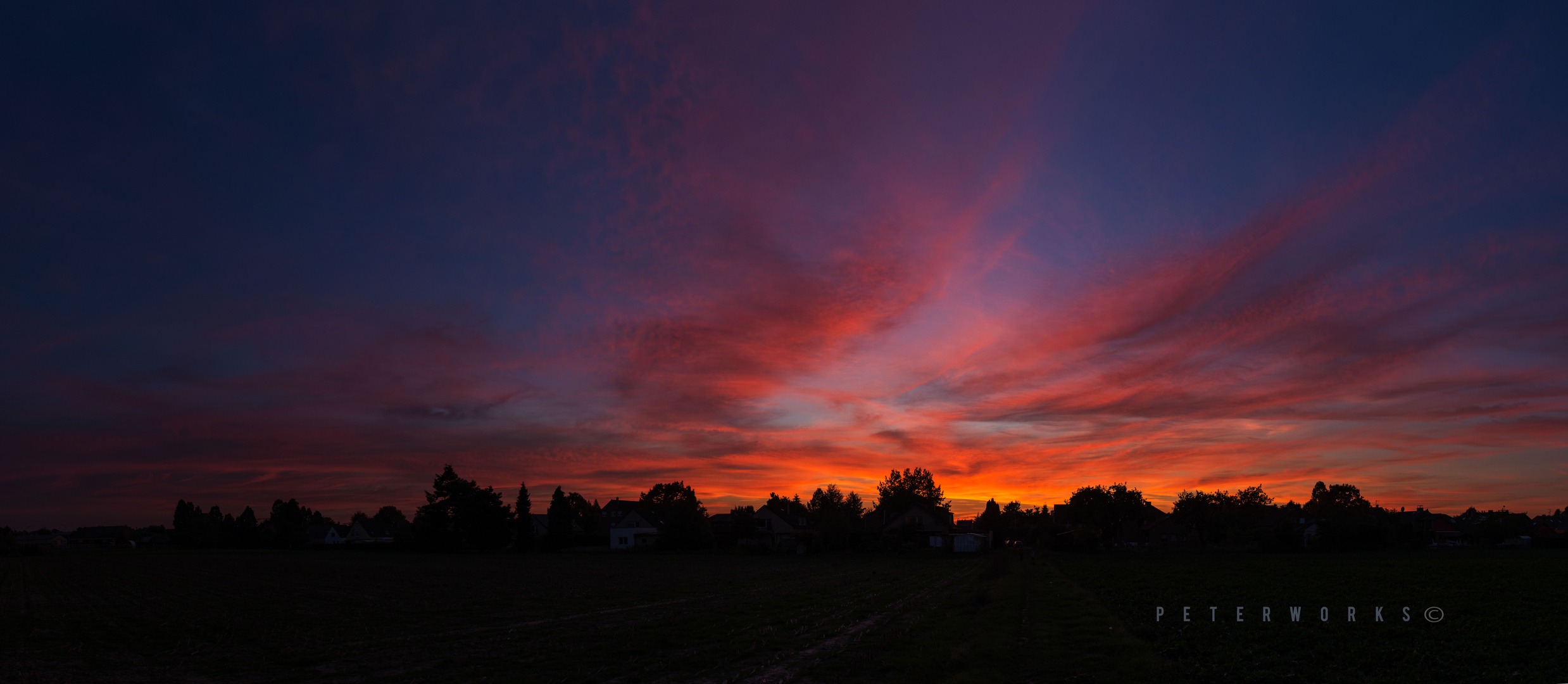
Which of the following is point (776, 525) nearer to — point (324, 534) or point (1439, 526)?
point (1439, 526)

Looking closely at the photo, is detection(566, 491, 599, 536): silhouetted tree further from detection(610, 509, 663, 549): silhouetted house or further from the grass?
the grass

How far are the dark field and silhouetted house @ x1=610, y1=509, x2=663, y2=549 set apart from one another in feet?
202

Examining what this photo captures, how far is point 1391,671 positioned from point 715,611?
1959 centimetres

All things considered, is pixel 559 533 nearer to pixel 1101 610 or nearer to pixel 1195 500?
pixel 1101 610

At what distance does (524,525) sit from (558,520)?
5.20 meters

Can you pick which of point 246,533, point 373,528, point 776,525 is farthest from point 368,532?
point 776,525

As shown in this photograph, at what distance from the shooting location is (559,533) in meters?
96.1

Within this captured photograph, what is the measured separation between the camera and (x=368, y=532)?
163m

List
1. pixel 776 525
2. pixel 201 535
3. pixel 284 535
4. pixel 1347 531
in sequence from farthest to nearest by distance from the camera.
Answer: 1. pixel 201 535
2. pixel 284 535
3. pixel 776 525
4. pixel 1347 531

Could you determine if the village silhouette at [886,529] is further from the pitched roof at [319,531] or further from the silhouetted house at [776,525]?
the pitched roof at [319,531]

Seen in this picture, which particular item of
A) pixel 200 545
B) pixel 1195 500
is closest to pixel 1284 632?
pixel 1195 500

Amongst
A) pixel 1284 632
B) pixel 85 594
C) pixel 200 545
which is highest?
pixel 1284 632

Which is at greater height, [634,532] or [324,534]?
[634,532]

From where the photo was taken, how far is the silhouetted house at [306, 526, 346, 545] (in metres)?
170
